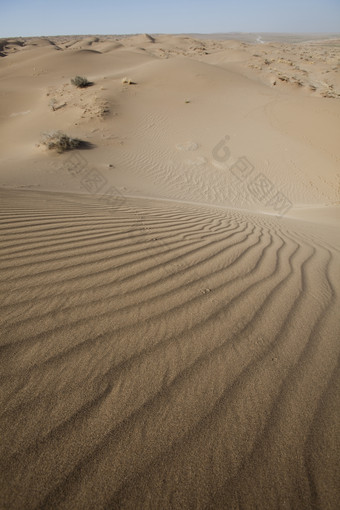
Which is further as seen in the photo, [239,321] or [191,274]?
[191,274]

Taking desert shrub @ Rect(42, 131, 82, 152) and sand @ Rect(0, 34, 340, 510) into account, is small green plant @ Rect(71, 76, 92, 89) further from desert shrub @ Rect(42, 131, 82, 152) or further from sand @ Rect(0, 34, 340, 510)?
sand @ Rect(0, 34, 340, 510)

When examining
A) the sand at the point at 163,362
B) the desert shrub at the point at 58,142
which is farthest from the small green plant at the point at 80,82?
the sand at the point at 163,362

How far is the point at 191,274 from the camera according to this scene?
2035mm

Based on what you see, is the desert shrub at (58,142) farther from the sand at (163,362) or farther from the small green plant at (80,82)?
the small green plant at (80,82)

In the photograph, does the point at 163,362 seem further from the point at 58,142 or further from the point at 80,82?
the point at 80,82

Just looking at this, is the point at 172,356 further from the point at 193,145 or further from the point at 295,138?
the point at 295,138

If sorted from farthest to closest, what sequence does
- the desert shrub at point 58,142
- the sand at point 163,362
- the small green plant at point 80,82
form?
the small green plant at point 80,82 → the desert shrub at point 58,142 → the sand at point 163,362

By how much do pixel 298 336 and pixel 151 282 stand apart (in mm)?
995

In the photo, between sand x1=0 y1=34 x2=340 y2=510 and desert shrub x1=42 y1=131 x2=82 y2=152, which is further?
desert shrub x1=42 y1=131 x2=82 y2=152

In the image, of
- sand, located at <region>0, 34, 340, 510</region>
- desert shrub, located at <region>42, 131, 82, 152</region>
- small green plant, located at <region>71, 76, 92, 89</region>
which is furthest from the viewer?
small green plant, located at <region>71, 76, 92, 89</region>

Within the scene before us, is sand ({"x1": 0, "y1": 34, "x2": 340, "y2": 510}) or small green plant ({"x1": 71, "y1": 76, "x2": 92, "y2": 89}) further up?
small green plant ({"x1": 71, "y1": 76, "x2": 92, "y2": 89})

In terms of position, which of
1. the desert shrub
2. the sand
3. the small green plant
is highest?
the small green plant

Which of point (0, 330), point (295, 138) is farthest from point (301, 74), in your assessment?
point (0, 330)

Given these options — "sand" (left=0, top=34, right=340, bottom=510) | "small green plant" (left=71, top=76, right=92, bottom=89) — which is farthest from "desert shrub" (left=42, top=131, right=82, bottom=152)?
"small green plant" (left=71, top=76, right=92, bottom=89)
